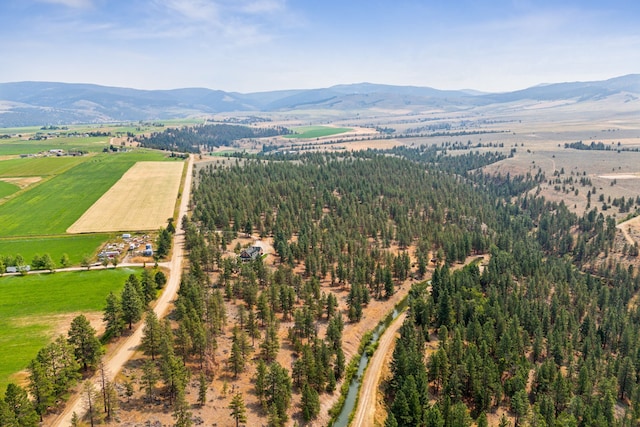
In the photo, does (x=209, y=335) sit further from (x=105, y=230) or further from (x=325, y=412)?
(x=105, y=230)

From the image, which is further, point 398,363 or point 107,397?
point 398,363

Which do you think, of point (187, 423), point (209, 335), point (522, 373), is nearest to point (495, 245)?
point (522, 373)

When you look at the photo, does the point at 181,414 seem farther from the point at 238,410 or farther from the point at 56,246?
the point at 56,246

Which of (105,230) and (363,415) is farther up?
(105,230)

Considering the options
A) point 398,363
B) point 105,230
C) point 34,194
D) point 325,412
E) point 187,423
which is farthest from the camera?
point 34,194

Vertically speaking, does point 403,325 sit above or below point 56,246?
below

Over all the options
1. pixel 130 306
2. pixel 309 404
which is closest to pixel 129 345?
pixel 130 306

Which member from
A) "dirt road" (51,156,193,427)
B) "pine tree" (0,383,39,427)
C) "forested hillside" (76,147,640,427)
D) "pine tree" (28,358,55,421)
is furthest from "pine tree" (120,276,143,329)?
"pine tree" (0,383,39,427)

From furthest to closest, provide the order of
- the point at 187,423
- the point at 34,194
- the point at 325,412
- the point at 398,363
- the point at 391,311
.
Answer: the point at 34,194 < the point at 391,311 < the point at 398,363 < the point at 325,412 < the point at 187,423
